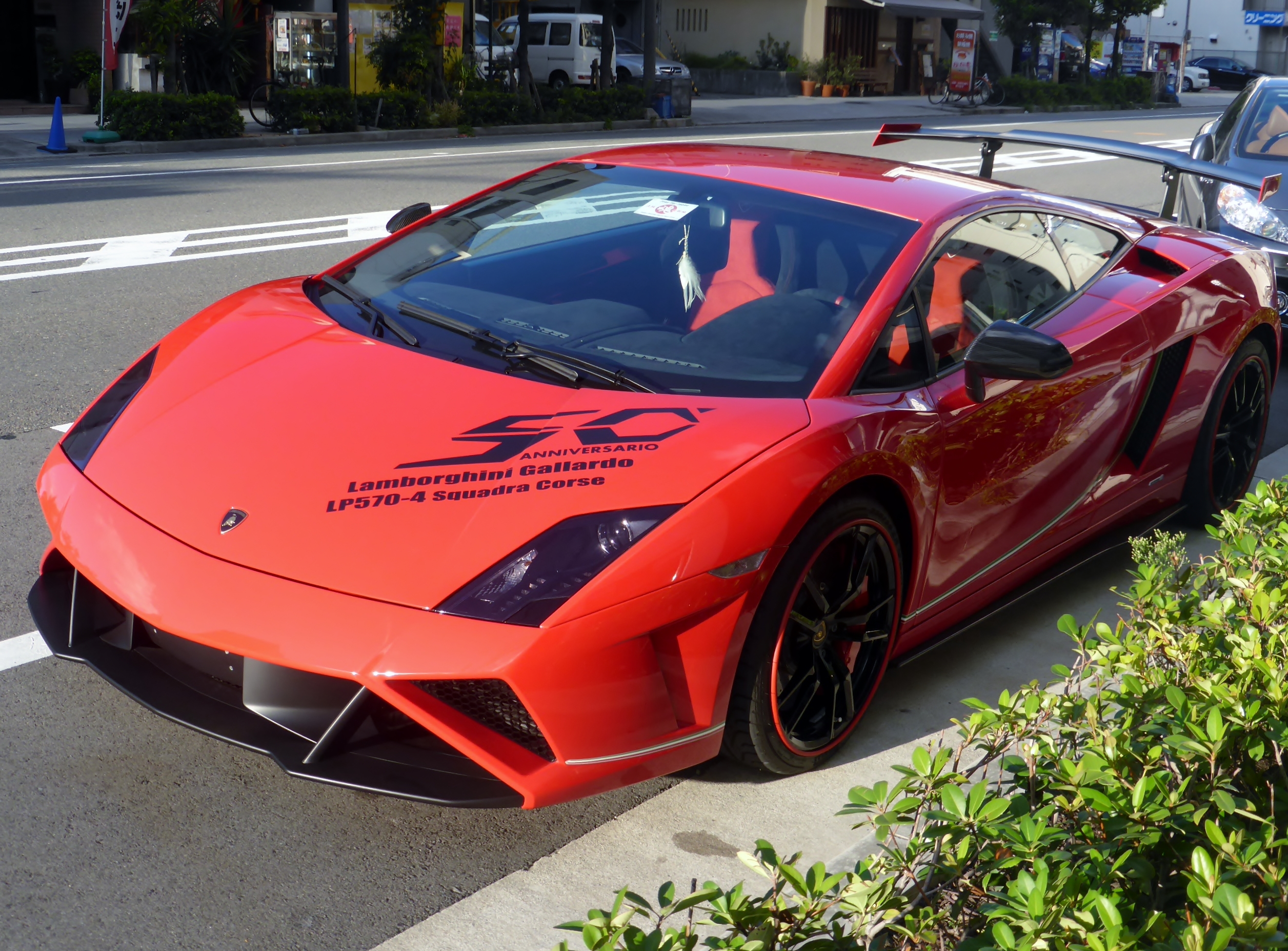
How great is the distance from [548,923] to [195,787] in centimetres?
87

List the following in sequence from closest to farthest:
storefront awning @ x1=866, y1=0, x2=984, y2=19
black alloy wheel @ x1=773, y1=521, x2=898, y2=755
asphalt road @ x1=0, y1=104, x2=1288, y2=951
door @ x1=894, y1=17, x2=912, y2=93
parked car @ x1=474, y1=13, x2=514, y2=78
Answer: asphalt road @ x1=0, y1=104, x2=1288, y2=951
black alloy wheel @ x1=773, y1=521, x2=898, y2=755
parked car @ x1=474, y1=13, x2=514, y2=78
storefront awning @ x1=866, y1=0, x2=984, y2=19
door @ x1=894, y1=17, x2=912, y2=93

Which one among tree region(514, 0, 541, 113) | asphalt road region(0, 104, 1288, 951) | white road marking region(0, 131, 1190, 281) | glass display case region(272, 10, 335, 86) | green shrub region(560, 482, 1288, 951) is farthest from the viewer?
tree region(514, 0, 541, 113)

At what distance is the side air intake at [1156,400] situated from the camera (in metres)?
4.16

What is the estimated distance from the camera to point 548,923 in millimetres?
2484

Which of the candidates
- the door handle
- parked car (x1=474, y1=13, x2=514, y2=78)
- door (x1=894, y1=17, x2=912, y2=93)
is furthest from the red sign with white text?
the door handle

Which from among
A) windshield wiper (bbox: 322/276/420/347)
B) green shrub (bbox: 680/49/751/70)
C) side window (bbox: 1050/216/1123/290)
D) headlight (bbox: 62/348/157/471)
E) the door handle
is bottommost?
headlight (bbox: 62/348/157/471)

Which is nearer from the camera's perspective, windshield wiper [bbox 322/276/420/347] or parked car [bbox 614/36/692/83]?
windshield wiper [bbox 322/276/420/347]

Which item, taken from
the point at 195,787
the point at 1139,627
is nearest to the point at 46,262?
the point at 195,787

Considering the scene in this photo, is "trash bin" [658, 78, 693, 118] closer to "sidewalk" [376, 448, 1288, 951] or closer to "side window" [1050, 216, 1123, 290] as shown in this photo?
"side window" [1050, 216, 1123, 290]

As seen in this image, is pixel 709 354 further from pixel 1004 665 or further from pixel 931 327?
pixel 1004 665

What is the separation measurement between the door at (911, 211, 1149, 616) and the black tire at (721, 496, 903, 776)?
229 mm

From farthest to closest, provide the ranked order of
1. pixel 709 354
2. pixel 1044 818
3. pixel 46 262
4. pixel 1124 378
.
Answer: pixel 46 262 < pixel 1124 378 < pixel 709 354 < pixel 1044 818

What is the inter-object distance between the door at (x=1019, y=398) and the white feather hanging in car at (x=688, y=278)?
572 millimetres

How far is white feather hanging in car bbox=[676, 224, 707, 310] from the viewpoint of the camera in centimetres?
351
